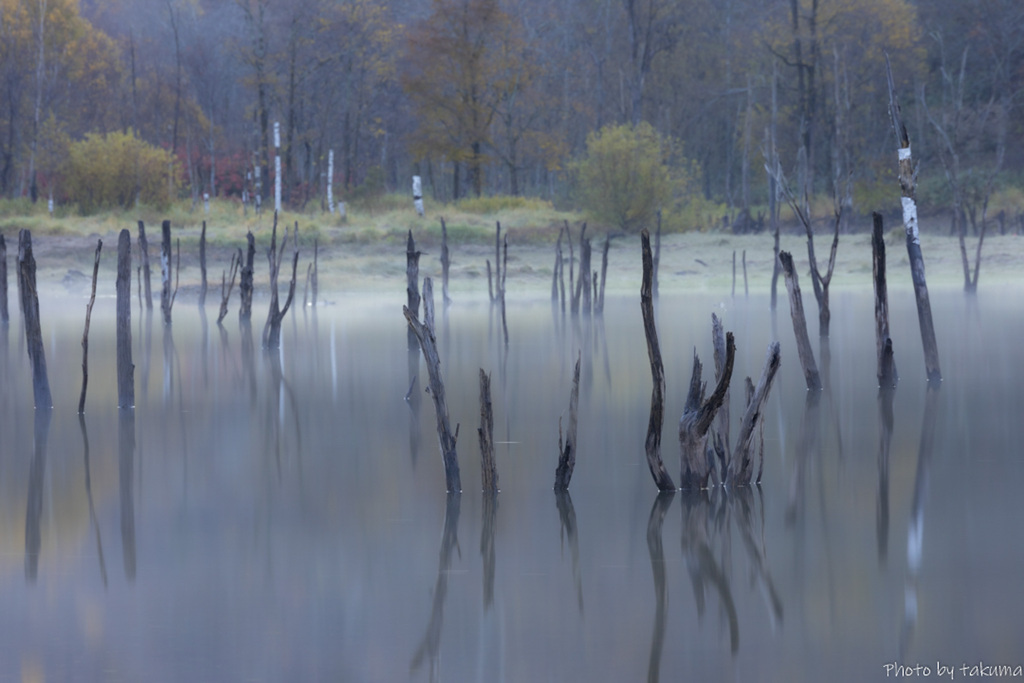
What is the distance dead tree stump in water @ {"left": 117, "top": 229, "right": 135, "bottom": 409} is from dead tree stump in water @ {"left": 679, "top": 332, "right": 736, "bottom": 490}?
573cm

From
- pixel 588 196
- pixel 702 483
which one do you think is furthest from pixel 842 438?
pixel 588 196

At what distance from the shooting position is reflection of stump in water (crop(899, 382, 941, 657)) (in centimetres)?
575

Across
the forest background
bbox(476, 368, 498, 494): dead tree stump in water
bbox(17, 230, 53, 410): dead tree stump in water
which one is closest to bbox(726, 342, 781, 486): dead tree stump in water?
bbox(476, 368, 498, 494): dead tree stump in water

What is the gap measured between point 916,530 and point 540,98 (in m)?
38.5

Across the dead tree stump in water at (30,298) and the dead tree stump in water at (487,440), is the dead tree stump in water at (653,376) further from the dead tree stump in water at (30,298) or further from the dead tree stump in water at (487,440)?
the dead tree stump in water at (30,298)

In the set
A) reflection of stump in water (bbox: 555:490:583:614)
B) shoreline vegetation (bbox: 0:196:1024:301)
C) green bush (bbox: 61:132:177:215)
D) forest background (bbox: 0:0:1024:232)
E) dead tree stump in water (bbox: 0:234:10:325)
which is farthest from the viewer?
forest background (bbox: 0:0:1024:232)

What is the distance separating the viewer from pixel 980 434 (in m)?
10.6

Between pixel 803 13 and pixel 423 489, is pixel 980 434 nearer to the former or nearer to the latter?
pixel 423 489

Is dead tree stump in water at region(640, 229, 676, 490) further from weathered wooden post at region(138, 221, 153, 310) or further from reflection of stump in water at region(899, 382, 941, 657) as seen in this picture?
weathered wooden post at region(138, 221, 153, 310)

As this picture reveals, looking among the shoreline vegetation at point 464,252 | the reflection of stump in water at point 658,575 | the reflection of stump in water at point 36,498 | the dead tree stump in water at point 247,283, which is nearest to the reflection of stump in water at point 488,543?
the reflection of stump in water at point 658,575

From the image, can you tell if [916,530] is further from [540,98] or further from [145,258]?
[540,98]

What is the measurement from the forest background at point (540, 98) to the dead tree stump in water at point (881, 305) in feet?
69.3

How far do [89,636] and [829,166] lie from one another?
42704mm

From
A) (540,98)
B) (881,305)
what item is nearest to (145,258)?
(881,305)
